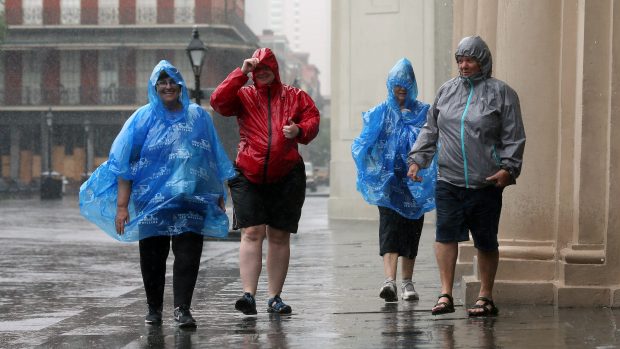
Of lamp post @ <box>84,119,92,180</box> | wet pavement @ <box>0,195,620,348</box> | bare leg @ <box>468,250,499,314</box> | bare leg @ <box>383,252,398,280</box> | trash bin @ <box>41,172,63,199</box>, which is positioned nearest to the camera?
wet pavement @ <box>0,195,620,348</box>

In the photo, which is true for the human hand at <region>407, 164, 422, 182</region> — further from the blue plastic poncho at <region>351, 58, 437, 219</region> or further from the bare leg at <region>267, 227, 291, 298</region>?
the blue plastic poncho at <region>351, 58, 437, 219</region>

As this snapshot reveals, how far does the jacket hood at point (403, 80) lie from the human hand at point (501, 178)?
1811 millimetres

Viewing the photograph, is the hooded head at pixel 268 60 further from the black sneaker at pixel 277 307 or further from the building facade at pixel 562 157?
the building facade at pixel 562 157

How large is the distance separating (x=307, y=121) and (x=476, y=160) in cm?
116

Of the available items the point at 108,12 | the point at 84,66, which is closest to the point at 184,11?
the point at 108,12

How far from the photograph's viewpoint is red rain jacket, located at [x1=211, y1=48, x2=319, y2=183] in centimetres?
824

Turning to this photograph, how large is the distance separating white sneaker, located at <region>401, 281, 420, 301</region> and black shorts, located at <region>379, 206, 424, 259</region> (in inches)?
9.3

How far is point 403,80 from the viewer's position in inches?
373

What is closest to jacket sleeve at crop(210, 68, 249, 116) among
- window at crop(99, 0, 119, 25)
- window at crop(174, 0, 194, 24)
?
window at crop(174, 0, 194, 24)

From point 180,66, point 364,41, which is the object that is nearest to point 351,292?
point 364,41

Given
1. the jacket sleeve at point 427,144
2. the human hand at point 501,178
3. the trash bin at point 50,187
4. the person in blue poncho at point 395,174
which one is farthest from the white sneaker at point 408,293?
the trash bin at point 50,187

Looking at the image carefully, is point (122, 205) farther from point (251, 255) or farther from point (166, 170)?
point (251, 255)

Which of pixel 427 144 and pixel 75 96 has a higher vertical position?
pixel 427 144

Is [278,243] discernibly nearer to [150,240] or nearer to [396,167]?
[150,240]
